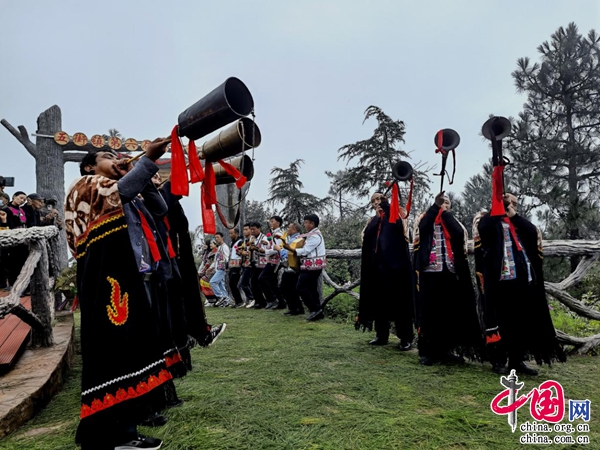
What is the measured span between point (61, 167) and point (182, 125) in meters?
9.65

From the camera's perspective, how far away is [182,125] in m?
2.35

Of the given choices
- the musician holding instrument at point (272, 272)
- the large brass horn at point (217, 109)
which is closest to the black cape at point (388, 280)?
the large brass horn at point (217, 109)

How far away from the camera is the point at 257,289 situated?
9.21 metres

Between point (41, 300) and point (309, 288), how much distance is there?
407 centimetres

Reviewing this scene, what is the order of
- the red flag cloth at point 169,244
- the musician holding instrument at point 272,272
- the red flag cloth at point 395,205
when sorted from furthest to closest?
1. the musician holding instrument at point 272,272
2. the red flag cloth at point 395,205
3. the red flag cloth at point 169,244

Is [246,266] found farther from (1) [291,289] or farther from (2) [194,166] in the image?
(2) [194,166]

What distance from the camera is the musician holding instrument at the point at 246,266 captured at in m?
9.25

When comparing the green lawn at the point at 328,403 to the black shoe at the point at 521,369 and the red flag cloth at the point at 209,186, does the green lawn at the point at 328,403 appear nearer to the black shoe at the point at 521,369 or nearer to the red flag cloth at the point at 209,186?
the black shoe at the point at 521,369

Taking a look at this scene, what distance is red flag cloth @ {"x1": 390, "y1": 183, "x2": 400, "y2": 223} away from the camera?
182 inches

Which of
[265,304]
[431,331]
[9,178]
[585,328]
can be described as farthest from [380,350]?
[9,178]

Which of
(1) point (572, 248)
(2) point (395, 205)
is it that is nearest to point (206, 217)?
(2) point (395, 205)

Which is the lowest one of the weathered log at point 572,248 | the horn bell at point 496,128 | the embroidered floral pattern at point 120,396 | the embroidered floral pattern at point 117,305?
the embroidered floral pattern at point 120,396

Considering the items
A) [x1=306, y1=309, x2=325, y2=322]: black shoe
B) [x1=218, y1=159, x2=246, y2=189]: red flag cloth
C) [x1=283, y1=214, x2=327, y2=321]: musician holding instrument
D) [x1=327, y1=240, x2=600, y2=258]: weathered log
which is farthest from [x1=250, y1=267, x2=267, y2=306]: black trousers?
[x1=218, y1=159, x2=246, y2=189]: red flag cloth

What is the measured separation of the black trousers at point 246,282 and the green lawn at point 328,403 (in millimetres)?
4633
